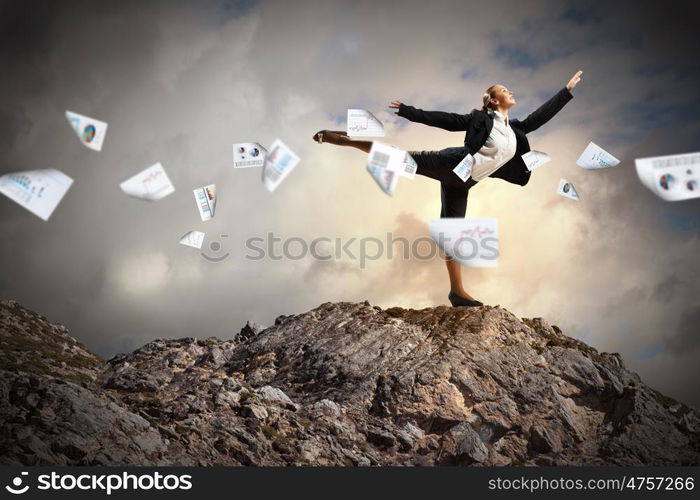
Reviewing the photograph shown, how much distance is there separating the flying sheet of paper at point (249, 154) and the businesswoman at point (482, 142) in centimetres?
148

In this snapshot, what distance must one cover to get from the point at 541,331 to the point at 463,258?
16.6ft

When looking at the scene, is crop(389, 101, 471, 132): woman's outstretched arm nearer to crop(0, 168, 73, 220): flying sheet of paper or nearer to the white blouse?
the white blouse

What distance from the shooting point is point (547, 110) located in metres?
14.5

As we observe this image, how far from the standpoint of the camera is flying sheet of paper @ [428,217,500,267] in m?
13.5

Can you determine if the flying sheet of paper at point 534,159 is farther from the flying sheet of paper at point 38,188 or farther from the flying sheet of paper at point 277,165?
the flying sheet of paper at point 38,188

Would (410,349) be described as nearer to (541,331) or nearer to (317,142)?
(541,331)

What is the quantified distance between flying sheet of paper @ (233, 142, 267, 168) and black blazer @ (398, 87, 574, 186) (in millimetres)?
2943

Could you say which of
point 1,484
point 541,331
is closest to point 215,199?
point 1,484

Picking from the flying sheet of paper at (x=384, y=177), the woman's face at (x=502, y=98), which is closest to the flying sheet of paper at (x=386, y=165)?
the flying sheet of paper at (x=384, y=177)

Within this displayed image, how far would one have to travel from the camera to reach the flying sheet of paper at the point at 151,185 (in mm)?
12531

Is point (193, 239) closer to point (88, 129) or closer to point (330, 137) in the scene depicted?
point (88, 129)

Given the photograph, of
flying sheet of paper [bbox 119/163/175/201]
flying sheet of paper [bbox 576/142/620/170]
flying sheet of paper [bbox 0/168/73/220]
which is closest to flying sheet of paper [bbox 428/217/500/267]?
flying sheet of paper [bbox 576/142/620/170]

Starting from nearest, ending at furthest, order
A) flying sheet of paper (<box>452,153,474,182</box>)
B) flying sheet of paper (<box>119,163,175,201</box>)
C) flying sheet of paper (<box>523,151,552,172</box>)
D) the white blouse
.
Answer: flying sheet of paper (<box>119,163,175,201</box>) → flying sheet of paper (<box>452,153,474,182</box>) → the white blouse → flying sheet of paper (<box>523,151,552,172</box>)

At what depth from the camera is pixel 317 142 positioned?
1450 centimetres
